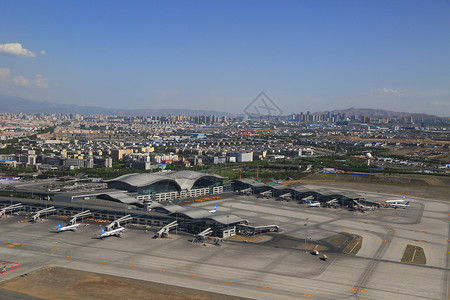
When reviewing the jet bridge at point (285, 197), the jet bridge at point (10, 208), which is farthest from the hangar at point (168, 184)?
the jet bridge at point (10, 208)

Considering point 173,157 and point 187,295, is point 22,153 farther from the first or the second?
point 187,295

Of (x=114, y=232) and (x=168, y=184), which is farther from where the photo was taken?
(x=168, y=184)

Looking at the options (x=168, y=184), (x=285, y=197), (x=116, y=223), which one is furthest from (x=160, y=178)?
(x=285, y=197)

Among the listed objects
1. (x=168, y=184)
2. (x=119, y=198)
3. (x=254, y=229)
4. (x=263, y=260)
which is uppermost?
(x=168, y=184)

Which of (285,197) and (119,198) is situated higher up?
(119,198)

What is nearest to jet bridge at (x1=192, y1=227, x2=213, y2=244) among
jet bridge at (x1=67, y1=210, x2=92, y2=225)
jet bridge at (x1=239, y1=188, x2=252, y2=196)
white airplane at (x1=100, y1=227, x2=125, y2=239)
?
white airplane at (x1=100, y1=227, x2=125, y2=239)

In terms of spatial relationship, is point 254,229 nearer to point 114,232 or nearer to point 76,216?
point 114,232

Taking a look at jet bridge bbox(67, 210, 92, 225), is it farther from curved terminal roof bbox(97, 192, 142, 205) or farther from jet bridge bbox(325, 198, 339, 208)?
Result: jet bridge bbox(325, 198, 339, 208)
